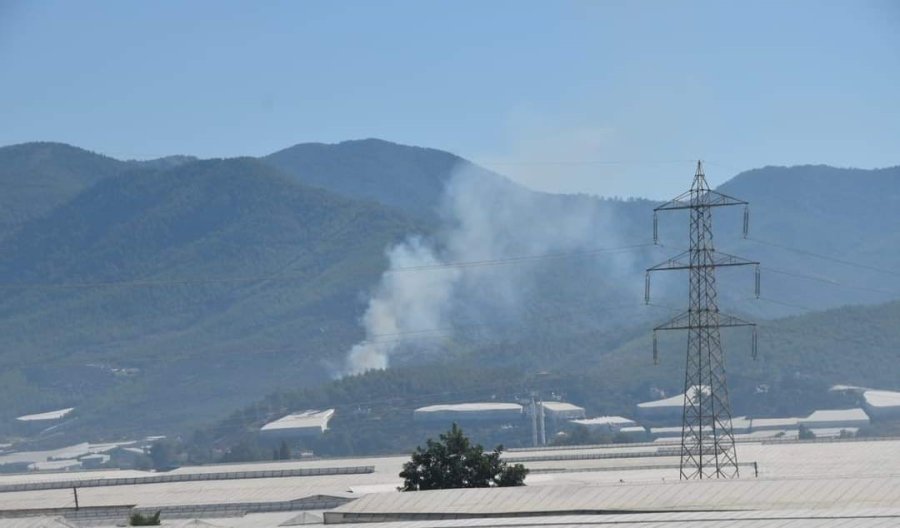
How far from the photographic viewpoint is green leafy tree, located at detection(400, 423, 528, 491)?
3322 inches

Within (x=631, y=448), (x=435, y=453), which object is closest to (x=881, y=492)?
(x=435, y=453)

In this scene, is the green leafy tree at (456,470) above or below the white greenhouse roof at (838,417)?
above

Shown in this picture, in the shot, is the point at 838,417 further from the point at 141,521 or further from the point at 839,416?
the point at 141,521

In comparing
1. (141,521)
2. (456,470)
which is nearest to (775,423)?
(456,470)

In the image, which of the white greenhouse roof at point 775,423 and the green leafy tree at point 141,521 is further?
the white greenhouse roof at point 775,423

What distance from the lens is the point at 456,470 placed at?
84.6m

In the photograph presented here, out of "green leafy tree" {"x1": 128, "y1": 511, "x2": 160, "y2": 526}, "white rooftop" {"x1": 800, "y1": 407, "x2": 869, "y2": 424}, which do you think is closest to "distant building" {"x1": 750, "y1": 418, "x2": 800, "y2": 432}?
"white rooftop" {"x1": 800, "y1": 407, "x2": 869, "y2": 424}

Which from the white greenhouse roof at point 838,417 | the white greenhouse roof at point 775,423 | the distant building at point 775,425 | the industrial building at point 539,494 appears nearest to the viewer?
the industrial building at point 539,494

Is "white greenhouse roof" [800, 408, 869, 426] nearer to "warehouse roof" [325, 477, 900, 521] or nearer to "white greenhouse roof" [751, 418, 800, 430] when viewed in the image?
"white greenhouse roof" [751, 418, 800, 430]

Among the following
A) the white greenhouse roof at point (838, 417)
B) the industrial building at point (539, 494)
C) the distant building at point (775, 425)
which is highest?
the industrial building at point (539, 494)

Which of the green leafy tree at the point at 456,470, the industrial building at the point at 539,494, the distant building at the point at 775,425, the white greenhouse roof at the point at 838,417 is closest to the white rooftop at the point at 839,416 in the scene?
the white greenhouse roof at the point at 838,417

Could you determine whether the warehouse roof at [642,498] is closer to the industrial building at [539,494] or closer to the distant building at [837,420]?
the industrial building at [539,494]

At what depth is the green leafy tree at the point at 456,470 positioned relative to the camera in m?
84.4

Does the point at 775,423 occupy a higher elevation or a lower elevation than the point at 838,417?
lower
